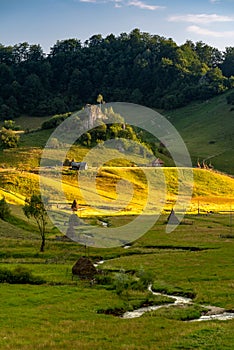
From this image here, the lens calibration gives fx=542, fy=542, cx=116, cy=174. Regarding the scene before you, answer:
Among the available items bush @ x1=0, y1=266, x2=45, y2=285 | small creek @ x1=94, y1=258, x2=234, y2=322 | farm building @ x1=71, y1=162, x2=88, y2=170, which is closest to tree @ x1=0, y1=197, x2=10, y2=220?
bush @ x1=0, y1=266, x2=45, y2=285

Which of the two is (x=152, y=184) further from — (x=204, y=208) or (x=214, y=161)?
(x=214, y=161)

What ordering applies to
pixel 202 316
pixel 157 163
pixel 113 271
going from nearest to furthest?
pixel 202 316
pixel 113 271
pixel 157 163

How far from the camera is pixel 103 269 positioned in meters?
56.4

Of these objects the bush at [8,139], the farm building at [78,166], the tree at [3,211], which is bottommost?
the tree at [3,211]

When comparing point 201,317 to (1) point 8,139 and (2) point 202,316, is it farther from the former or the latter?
(1) point 8,139

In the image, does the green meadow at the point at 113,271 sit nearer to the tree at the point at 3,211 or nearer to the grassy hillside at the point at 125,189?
the grassy hillside at the point at 125,189

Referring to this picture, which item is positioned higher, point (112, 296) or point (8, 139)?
point (8, 139)

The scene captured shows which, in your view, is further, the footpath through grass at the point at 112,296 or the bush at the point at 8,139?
the bush at the point at 8,139

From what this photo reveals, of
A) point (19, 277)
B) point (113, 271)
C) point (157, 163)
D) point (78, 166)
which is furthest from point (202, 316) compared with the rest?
point (157, 163)

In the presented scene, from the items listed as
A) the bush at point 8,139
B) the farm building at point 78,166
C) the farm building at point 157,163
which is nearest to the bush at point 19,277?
the farm building at point 78,166

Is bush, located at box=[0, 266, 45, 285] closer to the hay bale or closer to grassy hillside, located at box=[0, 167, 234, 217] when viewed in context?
the hay bale

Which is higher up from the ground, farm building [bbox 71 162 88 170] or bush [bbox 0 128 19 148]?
bush [bbox 0 128 19 148]

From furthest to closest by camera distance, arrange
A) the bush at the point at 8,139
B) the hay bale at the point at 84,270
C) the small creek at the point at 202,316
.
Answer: the bush at the point at 8,139 < the hay bale at the point at 84,270 < the small creek at the point at 202,316

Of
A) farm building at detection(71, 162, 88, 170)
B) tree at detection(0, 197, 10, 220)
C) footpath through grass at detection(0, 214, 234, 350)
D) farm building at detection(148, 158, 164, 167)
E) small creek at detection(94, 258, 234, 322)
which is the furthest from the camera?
farm building at detection(148, 158, 164, 167)
